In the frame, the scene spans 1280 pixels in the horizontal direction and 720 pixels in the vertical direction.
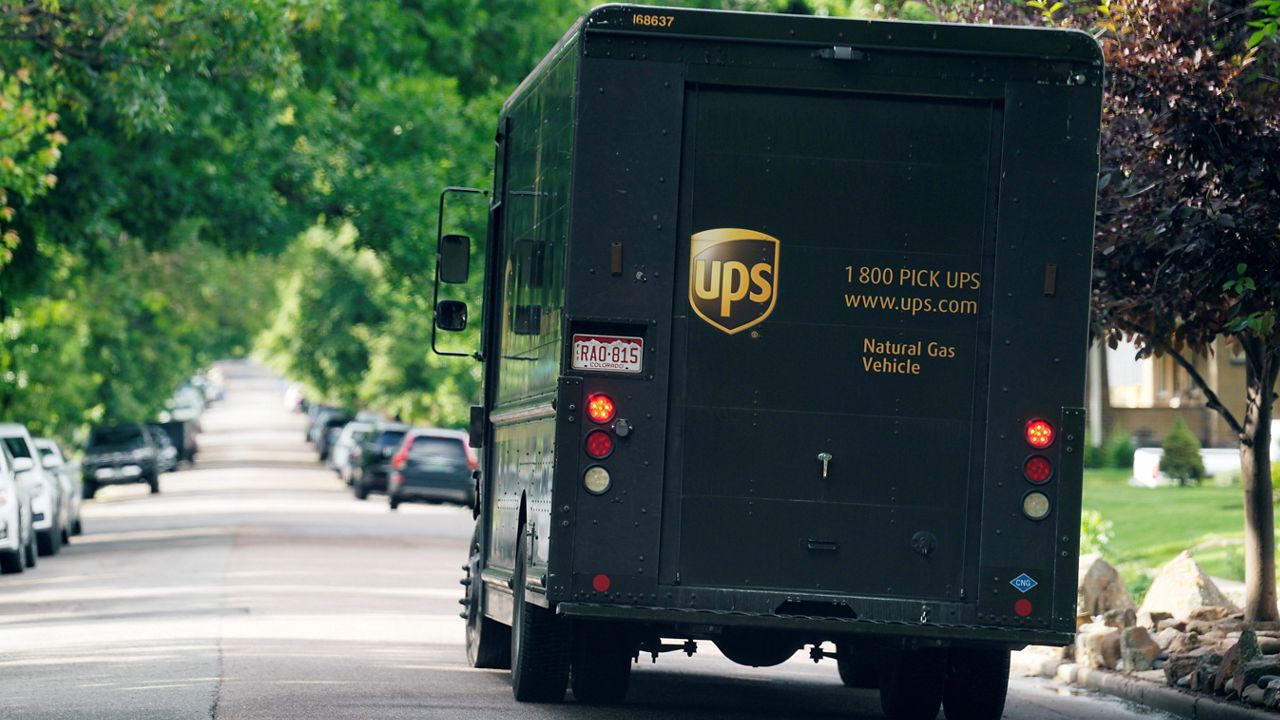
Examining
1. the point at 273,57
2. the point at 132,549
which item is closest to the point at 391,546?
the point at 132,549

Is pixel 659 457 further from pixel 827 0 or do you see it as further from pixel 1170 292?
pixel 827 0

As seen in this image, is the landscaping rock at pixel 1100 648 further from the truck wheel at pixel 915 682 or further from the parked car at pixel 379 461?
the parked car at pixel 379 461

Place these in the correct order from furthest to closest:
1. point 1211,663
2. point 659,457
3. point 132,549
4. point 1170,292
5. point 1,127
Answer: point 132,549 → point 1,127 → point 1170,292 → point 1211,663 → point 659,457

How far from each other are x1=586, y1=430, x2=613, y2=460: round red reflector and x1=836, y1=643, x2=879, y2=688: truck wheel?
1.91 m

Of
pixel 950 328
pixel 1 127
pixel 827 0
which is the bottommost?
pixel 950 328

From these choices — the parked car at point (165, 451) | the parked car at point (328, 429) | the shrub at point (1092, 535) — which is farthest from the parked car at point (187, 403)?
the shrub at point (1092, 535)

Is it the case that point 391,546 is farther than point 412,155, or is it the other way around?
point 412,155

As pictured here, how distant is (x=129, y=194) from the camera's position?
30812mm

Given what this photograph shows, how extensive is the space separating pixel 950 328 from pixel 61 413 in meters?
37.4

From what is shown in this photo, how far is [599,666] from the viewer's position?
12.5 m

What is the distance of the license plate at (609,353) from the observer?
10719 millimetres

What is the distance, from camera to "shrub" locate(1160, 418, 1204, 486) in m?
38.5

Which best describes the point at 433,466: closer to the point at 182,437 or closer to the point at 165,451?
the point at 165,451

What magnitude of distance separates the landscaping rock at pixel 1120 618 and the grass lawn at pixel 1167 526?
2833 mm
